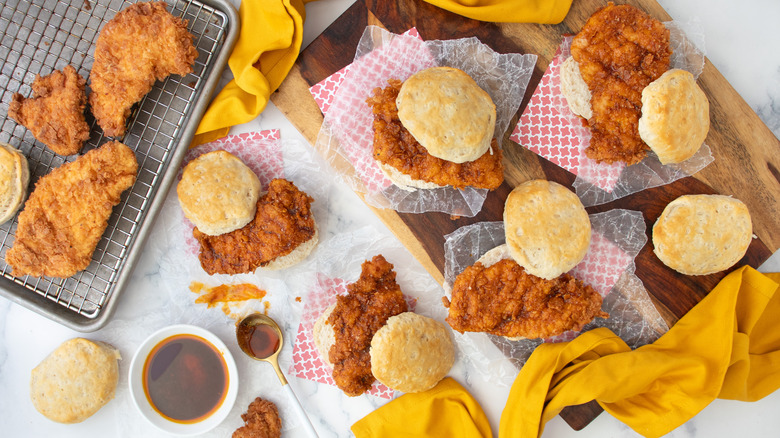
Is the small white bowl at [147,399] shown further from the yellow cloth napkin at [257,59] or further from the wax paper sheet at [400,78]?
the wax paper sheet at [400,78]

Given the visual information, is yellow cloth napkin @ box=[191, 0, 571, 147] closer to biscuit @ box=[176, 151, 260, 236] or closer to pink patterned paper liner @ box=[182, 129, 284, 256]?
pink patterned paper liner @ box=[182, 129, 284, 256]

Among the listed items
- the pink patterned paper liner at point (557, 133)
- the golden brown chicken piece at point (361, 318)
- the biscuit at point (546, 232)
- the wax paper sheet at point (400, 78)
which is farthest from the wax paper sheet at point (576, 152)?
the golden brown chicken piece at point (361, 318)

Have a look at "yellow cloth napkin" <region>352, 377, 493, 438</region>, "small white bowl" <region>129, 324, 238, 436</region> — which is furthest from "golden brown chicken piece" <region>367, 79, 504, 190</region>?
"small white bowl" <region>129, 324, 238, 436</region>

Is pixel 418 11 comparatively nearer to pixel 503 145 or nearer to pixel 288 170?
pixel 503 145

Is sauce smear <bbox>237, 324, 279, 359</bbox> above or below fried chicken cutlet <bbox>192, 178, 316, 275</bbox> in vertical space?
below

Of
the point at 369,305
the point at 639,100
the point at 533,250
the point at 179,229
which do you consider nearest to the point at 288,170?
the point at 179,229

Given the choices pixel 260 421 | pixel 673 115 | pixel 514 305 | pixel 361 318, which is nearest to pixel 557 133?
pixel 673 115
